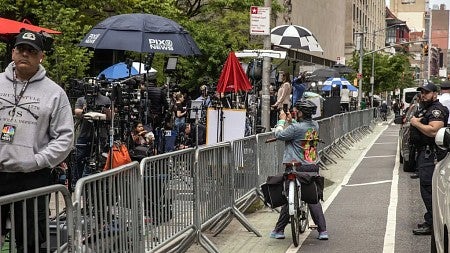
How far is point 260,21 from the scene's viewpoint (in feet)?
45.1

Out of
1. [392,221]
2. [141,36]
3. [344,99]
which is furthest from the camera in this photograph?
[344,99]

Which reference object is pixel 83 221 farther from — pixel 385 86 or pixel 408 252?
pixel 385 86

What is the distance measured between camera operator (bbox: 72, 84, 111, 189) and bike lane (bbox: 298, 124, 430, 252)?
352 cm

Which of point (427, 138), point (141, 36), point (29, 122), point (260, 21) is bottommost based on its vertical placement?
point (427, 138)

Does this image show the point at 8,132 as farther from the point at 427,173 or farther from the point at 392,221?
the point at 392,221

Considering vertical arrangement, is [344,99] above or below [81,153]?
below

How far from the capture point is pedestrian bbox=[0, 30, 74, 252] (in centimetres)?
506

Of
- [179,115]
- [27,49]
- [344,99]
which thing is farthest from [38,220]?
[344,99]

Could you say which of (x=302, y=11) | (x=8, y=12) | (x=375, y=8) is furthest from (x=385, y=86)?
(x=8, y=12)

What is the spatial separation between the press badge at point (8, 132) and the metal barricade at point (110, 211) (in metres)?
0.60

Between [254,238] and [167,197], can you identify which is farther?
[254,238]

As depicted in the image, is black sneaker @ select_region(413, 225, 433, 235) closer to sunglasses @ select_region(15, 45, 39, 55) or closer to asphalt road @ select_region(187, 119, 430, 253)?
asphalt road @ select_region(187, 119, 430, 253)

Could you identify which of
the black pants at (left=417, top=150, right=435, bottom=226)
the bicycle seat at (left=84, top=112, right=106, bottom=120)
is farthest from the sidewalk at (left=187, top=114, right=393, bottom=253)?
the bicycle seat at (left=84, top=112, right=106, bottom=120)

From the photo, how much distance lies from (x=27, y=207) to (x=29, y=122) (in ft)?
3.48
